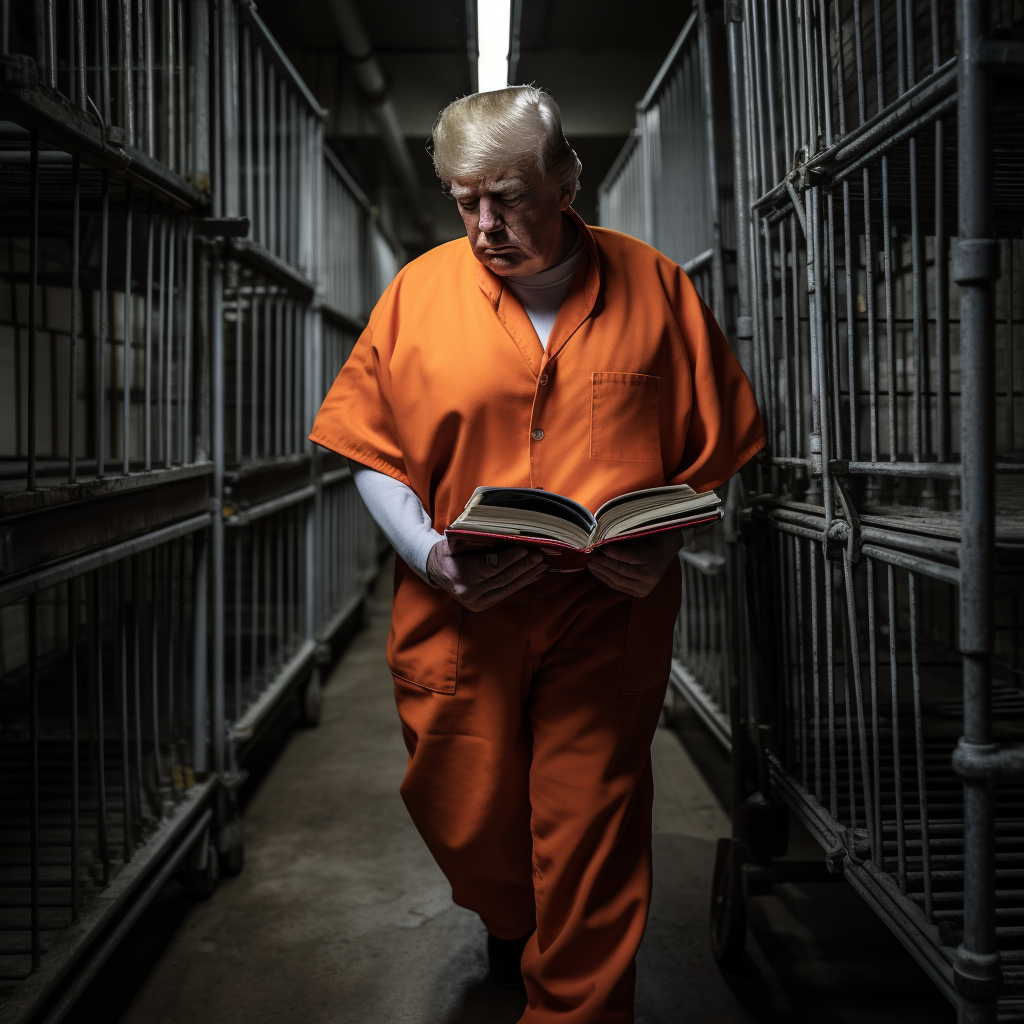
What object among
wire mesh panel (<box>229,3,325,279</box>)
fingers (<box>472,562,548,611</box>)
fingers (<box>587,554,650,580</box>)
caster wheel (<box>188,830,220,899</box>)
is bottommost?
caster wheel (<box>188,830,220,899</box>)

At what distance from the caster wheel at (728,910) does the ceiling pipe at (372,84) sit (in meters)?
4.75

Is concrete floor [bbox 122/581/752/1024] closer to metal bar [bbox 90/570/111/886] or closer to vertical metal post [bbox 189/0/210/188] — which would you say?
metal bar [bbox 90/570/111/886]

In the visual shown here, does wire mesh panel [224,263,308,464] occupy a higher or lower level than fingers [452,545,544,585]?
higher

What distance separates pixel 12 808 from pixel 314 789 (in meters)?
0.97

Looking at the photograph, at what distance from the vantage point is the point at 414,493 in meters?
1.71

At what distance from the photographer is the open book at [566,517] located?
1317 millimetres

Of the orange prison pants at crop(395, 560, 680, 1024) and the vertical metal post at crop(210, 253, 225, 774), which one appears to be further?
the vertical metal post at crop(210, 253, 225, 774)

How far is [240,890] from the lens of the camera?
2.44 metres

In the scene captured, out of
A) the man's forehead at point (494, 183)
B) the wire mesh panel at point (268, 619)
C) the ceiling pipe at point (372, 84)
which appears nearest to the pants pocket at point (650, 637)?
the man's forehead at point (494, 183)

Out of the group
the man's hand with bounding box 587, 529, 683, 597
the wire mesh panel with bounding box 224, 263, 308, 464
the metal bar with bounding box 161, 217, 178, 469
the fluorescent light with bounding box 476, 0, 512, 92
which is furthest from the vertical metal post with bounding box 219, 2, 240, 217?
the fluorescent light with bounding box 476, 0, 512, 92

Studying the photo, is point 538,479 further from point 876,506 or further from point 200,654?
point 200,654

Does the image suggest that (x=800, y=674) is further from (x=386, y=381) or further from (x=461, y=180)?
(x=461, y=180)

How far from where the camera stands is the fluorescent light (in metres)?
4.44

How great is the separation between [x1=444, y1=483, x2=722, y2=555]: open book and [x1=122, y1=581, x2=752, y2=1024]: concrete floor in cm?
112
